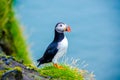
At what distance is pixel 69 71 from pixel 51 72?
0.32 metres

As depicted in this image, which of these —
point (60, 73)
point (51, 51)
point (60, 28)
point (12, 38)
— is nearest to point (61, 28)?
point (60, 28)

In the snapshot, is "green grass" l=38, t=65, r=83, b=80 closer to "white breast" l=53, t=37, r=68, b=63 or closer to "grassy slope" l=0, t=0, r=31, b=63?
"white breast" l=53, t=37, r=68, b=63

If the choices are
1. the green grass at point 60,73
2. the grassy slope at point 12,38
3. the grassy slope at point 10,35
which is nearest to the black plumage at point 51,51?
the green grass at point 60,73

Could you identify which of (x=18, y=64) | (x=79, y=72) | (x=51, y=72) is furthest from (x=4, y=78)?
(x=79, y=72)

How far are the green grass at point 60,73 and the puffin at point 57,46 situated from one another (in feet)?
0.47

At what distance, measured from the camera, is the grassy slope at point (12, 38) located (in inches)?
553

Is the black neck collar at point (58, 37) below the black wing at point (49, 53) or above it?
above

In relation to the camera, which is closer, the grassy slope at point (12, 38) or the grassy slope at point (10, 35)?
the grassy slope at point (10, 35)

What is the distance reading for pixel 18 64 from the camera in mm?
7242

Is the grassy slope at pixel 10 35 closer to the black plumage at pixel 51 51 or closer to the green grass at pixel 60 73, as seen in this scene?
the green grass at pixel 60 73

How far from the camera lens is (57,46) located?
7.64m

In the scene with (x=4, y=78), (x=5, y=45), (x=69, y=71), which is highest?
(x=5, y=45)

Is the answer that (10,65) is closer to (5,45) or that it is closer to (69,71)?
(69,71)

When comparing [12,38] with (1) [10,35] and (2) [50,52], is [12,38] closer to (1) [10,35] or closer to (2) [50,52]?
(1) [10,35]
